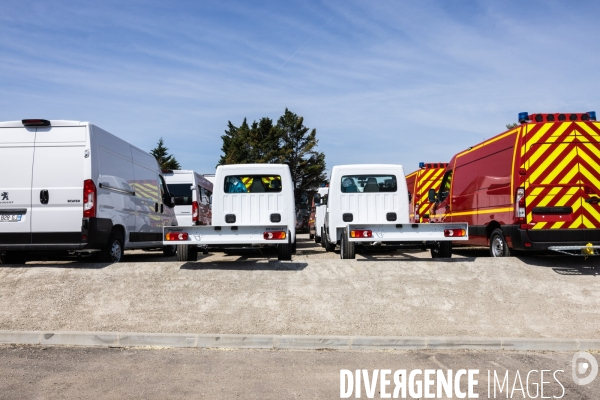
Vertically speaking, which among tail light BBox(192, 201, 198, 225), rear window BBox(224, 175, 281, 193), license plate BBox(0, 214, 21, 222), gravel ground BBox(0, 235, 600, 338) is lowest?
gravel ground BBox(0, 235, 600, 338)

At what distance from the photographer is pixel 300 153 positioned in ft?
223

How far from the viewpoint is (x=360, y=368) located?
214 inches

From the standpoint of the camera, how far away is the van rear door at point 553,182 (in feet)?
30.3

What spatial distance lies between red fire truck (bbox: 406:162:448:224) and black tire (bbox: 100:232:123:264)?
9755 mm

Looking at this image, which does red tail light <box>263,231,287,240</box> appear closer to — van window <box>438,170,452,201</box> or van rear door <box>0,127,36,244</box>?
van rear door <box>0,127,36,244</box>

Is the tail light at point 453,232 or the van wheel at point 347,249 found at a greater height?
the tail light at point 453,232

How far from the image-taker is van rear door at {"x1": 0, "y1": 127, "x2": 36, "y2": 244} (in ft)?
29.1

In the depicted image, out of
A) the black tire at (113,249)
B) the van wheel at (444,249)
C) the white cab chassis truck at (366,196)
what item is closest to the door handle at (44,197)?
the black tire at (113,249)

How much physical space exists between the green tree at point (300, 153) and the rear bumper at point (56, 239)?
5624 cm

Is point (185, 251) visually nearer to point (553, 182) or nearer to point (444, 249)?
point (444, 249)

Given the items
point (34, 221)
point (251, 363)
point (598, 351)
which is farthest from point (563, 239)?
point (34, 221)

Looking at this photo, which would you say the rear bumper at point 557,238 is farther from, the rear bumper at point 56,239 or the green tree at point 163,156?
the green tree at point 163,156

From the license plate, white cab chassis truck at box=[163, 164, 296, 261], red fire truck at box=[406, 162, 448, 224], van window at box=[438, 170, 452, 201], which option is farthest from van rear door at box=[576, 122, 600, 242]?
the license plate

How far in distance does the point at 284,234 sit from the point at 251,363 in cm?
366
